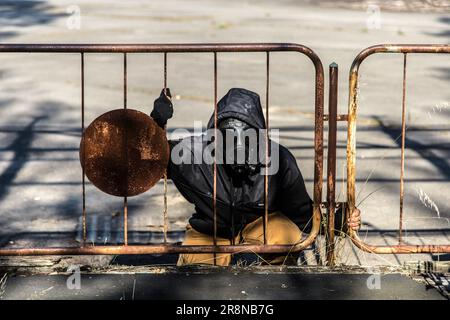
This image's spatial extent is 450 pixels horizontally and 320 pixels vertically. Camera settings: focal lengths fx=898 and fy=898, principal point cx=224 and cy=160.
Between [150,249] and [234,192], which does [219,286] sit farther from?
[234,192]

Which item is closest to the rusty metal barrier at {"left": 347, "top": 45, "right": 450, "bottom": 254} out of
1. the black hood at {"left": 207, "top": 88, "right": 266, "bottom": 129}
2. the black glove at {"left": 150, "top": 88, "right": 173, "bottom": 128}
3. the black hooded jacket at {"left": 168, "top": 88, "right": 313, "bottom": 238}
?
the black hooded jacket at {"left": 168, "top": 88, "right": 313, "bottom": 238}

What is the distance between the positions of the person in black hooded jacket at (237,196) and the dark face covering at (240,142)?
5cm

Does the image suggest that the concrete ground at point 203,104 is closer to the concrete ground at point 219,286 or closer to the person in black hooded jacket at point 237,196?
the person in black hooded jacket at point 237,196

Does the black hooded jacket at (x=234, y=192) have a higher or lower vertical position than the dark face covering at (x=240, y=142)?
lower

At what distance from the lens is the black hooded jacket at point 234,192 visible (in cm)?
528

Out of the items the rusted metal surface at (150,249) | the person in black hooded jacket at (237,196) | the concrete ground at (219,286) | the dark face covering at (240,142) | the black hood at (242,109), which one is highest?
the black hood at (242,109)

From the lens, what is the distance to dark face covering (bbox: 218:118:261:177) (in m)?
5.04

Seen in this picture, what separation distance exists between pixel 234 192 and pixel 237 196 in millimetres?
34

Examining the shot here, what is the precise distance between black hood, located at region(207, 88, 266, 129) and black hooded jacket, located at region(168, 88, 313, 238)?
0.11ft

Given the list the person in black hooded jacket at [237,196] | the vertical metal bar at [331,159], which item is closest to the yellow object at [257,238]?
the person in black hooded jacket at [237,196]

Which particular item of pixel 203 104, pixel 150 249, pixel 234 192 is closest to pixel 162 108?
pixel 234 192

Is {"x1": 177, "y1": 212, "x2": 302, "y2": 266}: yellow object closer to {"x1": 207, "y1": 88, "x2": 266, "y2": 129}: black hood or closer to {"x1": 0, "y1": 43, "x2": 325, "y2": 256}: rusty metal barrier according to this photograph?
{"x1": 0, "y1": 43, "x2": 325, "y2": 256}: rusty metal barrier
